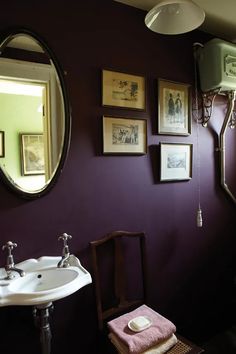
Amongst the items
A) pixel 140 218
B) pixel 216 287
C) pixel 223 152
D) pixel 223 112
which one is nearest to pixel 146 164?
pixel 140 218

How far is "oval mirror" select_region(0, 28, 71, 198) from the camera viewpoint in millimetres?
1401

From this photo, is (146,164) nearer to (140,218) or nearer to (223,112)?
(140,218)

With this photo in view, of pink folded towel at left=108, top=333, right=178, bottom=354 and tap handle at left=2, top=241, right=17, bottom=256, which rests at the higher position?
tap handle at left=2, top=241, right=17, bottom=256

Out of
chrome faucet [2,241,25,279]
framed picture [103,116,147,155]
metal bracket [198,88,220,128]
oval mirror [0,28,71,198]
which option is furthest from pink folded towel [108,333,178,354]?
metal bracket [198,88,220,128]

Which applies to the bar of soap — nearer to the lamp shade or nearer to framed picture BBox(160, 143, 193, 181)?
framed picture BBox(160, 143, 193, 181)

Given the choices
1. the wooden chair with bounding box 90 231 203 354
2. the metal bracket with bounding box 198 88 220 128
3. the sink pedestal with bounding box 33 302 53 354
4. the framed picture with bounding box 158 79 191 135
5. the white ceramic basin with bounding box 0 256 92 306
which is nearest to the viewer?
the white ceramic basin with bounding box 0 256 92 306

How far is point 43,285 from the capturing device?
138cm

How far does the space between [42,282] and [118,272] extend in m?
0.48

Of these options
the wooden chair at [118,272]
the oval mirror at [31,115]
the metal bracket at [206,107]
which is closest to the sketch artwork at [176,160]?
the metal bracket at [206,107]

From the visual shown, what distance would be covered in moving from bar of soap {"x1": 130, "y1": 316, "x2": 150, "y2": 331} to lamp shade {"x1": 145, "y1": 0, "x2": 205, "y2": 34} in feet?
4.78

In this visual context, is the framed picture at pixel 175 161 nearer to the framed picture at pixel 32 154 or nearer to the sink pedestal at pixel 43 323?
the framed picture at pixel 32 154

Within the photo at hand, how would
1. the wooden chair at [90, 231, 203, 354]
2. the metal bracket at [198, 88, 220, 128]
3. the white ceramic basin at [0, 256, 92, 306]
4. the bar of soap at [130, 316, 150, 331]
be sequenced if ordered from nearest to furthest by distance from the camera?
the white ceramic basin at [0, 256, 92, 306], the bar of soap at [130, 316, 150, 331], the wooden chair at [90, 231, 203, 354], the metal bracket at [198, 88, 220, 128]

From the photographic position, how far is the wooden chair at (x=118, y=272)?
5.32 feet

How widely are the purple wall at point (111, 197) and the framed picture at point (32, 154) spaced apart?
0.13m
